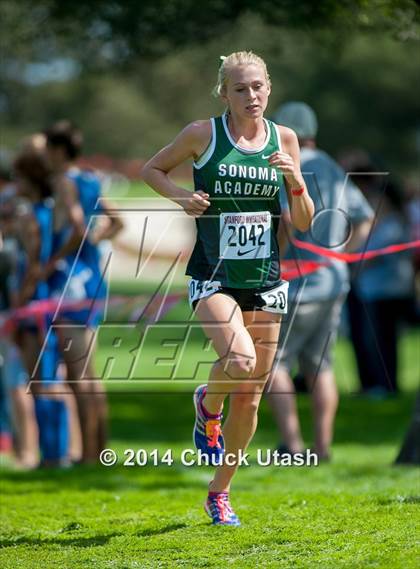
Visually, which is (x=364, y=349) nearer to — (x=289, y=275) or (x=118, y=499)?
(x=289, y=275)

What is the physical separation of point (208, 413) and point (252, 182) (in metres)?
1.23

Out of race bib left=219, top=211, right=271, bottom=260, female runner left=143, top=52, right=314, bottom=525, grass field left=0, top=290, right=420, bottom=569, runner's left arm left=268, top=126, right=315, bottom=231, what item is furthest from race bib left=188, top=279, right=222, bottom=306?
grass field left=0, top=290, right=420, bottom=569

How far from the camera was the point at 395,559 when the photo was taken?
5.18 m

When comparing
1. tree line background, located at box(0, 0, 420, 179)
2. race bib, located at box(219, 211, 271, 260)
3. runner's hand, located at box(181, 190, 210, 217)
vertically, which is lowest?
race bib, located at box(219, 211, 271, 260)

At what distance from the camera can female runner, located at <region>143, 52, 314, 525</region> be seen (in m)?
5.99

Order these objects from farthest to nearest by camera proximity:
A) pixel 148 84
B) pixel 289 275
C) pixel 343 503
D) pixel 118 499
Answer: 1. pixel 148 84
2. pixel 289 275
3. pixel 118 499
4. pixel 343 503

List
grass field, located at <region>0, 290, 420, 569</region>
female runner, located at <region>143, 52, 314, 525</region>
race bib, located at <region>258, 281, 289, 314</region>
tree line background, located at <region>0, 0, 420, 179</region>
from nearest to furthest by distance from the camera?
grass field, located at <region>0, 290, 420, 569</region>, female runner, located at <region>143, 52, 314, 525</region>, race bib, located at <region>258, 281, 289, 314</region>, tree line background, located at <region>0, 0, 420, 179</region>

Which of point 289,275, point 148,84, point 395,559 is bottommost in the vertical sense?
point 395,559

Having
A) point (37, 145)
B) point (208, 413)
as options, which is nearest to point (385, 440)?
point (37, 145)

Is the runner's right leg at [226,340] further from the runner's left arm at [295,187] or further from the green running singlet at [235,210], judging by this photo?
the runner's left arm at [295,187]

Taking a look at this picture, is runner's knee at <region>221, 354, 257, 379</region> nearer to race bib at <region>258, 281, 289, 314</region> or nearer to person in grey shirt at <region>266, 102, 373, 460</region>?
race bib at <region>258, 281, 289, 314</region>

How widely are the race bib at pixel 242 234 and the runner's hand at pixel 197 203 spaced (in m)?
0.18

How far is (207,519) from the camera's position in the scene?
6598 mm

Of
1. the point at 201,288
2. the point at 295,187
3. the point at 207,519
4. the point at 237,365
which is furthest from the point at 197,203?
the point at 207,519
